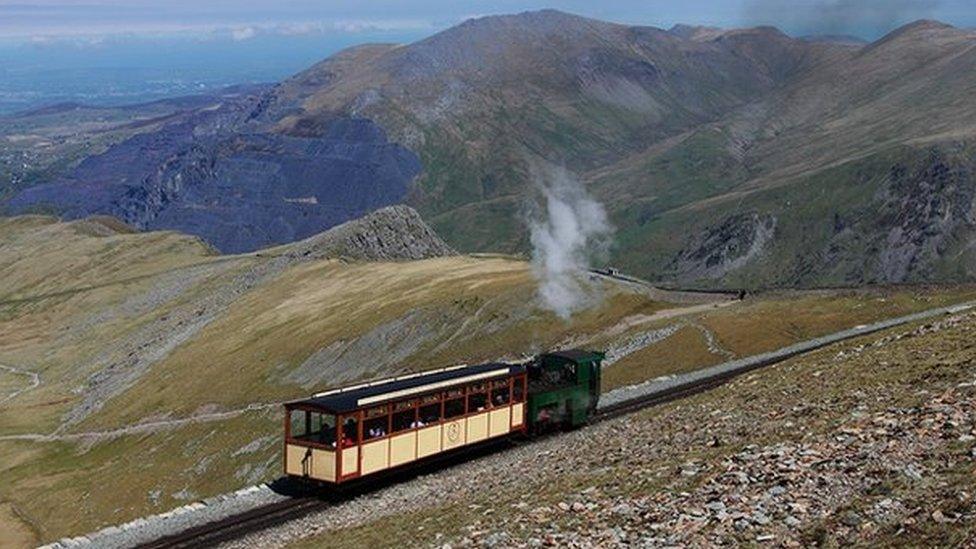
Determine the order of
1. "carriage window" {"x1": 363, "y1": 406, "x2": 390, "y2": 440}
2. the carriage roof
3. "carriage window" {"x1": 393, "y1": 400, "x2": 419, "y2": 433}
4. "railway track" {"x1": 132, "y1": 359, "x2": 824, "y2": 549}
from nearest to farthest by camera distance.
→ "railway track" {"x1": 132, "y1": 359, "x2": 824, "y2": 549} → the carriage roof → "carriage window" {"x1": 363, "y1": 406, "x2": 390, "y2": 440} → "carriage window" {"x1": 393, "y1": 400, "x2": 419, "y2": 433}

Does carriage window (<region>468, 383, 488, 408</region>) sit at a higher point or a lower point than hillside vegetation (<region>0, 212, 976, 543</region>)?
higher

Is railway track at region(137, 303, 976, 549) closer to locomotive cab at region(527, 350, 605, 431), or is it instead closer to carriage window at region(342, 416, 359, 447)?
locomotive cab at region(527, 350, 605, 431)

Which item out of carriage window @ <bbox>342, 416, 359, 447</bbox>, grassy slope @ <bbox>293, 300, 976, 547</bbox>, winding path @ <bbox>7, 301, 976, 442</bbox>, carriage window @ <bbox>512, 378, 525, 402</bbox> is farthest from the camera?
winding path @ <bbox>7, 301, 976, 442</bbox>

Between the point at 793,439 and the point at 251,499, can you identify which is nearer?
the point at 793,439

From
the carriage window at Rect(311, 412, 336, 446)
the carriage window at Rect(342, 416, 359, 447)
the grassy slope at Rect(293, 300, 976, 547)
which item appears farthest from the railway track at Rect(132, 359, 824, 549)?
the grassy slope at Rect(293, 300, 976, 547)

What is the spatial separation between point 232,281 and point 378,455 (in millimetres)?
139279

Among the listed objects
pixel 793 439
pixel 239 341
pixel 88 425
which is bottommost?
pixel 88 425

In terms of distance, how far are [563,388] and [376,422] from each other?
11618mm

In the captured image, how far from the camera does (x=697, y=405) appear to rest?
4219cm

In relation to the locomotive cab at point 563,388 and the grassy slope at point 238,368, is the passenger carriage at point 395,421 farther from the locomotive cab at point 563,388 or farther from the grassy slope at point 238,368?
the grassy slope at point 238,368

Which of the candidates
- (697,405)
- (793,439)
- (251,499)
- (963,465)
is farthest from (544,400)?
(963,465)

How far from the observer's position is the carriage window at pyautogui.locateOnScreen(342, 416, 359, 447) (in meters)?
38.2

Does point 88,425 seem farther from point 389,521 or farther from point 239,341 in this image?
point 389,521

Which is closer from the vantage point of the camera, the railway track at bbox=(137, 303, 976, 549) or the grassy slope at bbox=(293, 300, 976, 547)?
the grassy slope at bbox=(293, 300, 976, 547)
